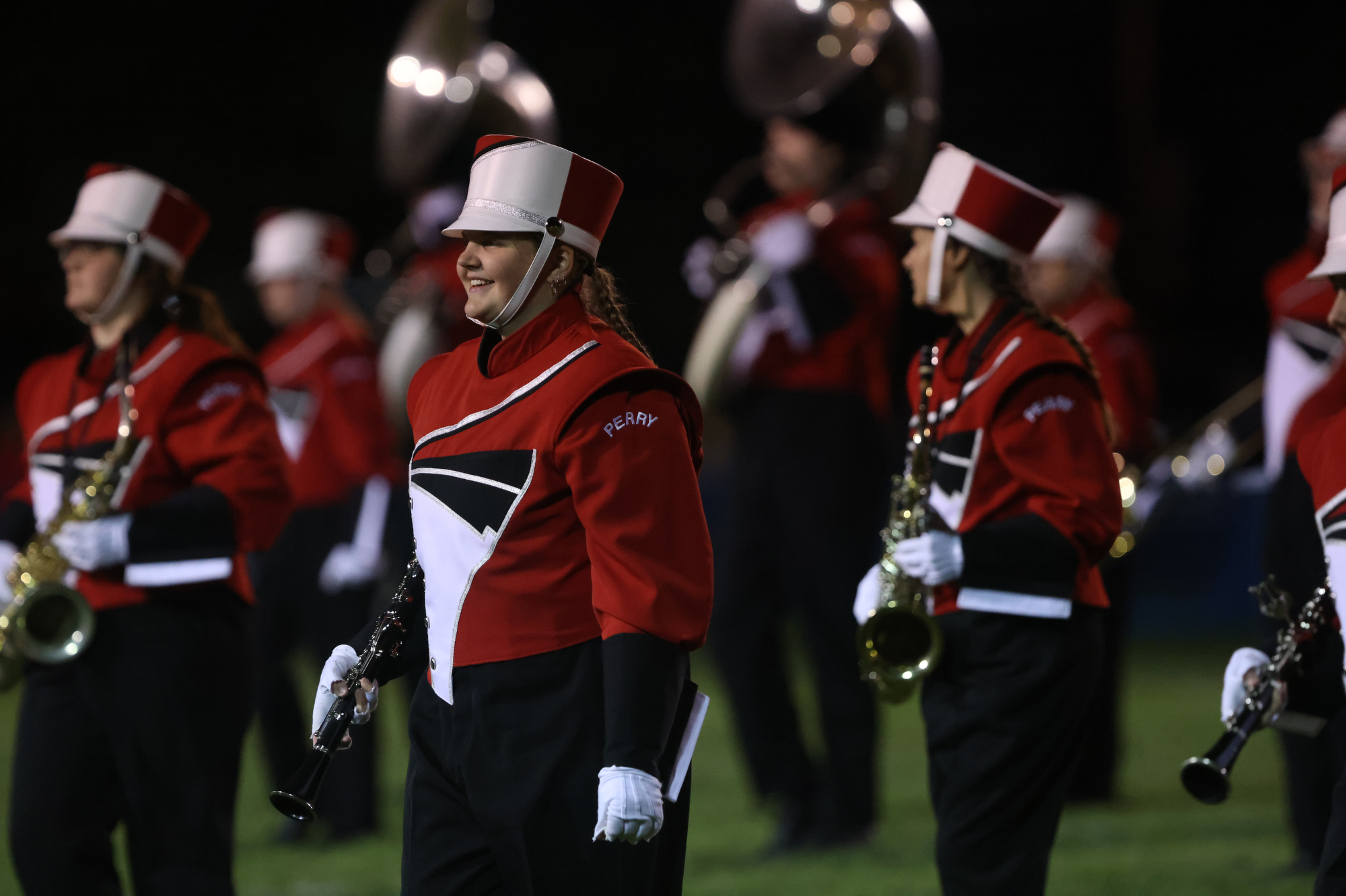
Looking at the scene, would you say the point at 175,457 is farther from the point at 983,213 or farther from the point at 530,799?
the point at 983,213

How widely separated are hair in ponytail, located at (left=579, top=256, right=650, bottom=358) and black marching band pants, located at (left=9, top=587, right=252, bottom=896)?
142 centimetres

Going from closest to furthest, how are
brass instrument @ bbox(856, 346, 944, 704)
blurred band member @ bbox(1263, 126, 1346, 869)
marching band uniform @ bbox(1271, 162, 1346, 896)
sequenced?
marching band uniform @ bbox(1271, 162, 1346, 896) → brass instrument @ bbox(856, 346, 944, 704) → blurred band member @ bbox(1263, 126, 1346, 869)

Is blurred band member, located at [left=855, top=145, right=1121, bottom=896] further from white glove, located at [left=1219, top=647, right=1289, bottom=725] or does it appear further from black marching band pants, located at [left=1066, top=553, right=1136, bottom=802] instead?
black marching band pants, located at [left=1066, top=553, right=1136, bottom=802]

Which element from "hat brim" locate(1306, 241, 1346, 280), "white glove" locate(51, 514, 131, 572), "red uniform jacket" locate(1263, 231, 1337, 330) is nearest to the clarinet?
"white glove" locate(51, 514, 131, 572)

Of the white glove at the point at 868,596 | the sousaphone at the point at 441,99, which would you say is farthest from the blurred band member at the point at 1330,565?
the sousaphone at the point at 441,99

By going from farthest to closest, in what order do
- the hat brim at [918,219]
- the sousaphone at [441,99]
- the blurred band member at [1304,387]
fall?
1. the sousaphone at [441,99]
2. the blurred band member at [1304,387]
3. the hat brim at [918,219]

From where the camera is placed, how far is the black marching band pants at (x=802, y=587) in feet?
20.0

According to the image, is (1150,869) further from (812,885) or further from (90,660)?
(90,660)

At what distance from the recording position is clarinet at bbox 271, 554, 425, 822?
299 cm

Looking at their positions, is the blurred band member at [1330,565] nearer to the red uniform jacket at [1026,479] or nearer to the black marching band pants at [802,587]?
the red uniform jacket at [1026,479]

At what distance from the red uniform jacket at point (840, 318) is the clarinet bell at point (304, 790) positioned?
3.48 meters

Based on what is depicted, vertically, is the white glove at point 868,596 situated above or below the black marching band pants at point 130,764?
above

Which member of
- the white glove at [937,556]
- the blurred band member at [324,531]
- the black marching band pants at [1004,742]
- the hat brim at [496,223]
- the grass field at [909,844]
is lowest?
the grass field at [909,844]

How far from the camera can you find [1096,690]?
3.86 meters
